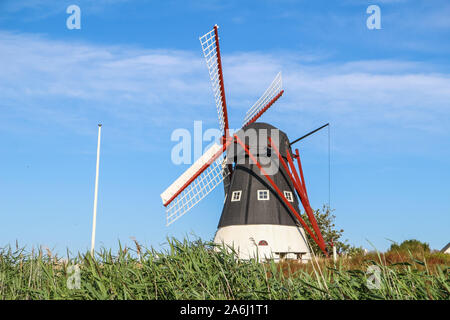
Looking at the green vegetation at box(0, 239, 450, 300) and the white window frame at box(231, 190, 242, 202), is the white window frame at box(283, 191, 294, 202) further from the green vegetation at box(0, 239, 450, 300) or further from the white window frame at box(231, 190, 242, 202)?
the green vegetation at box(0, 239, 450, 300)

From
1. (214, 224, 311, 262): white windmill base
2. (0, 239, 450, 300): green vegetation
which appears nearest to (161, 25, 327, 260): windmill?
(214, 224, 311, 262): white windmill base

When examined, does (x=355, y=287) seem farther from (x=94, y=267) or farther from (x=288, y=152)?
(x=288, y=152)

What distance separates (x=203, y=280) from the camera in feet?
24.2

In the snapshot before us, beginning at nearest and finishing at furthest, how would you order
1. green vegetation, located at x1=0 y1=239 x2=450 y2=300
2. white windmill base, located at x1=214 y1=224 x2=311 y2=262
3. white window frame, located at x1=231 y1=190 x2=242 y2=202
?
1. green vegetation, located at x1=0 y1=239 x2=450 y2=300
2. white windmill base, located at x1=214 y1=224 x2=311 y2=262
3. white window frame, located at x1=231 y1=190 x2=242 y2=202

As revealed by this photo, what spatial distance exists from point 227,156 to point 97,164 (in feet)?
22.5

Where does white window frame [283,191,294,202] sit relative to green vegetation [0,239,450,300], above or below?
above

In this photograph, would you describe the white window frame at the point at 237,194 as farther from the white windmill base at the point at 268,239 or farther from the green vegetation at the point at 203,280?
the green vegetation at the point at 203,280

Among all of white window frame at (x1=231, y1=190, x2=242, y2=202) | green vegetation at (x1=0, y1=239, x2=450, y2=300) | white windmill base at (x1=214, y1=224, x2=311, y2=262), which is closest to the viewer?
green vegetation at (x1=0, y1=239, x2=450, y2=300)

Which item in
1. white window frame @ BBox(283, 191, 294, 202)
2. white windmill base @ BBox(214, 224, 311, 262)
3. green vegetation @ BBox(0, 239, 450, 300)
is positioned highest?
white window frame @ BBox(283, 191, 294, 202)

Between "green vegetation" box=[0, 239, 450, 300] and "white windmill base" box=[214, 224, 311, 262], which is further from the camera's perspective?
"white windmill base" box=[214, 224, 311, 262]

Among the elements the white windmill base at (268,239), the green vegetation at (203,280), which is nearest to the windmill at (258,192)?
the white windmill base at (268,239)

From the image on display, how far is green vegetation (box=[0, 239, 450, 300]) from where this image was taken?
254 inches

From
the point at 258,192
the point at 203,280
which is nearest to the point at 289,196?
the point at 258,192

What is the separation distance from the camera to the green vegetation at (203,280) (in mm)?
6453
